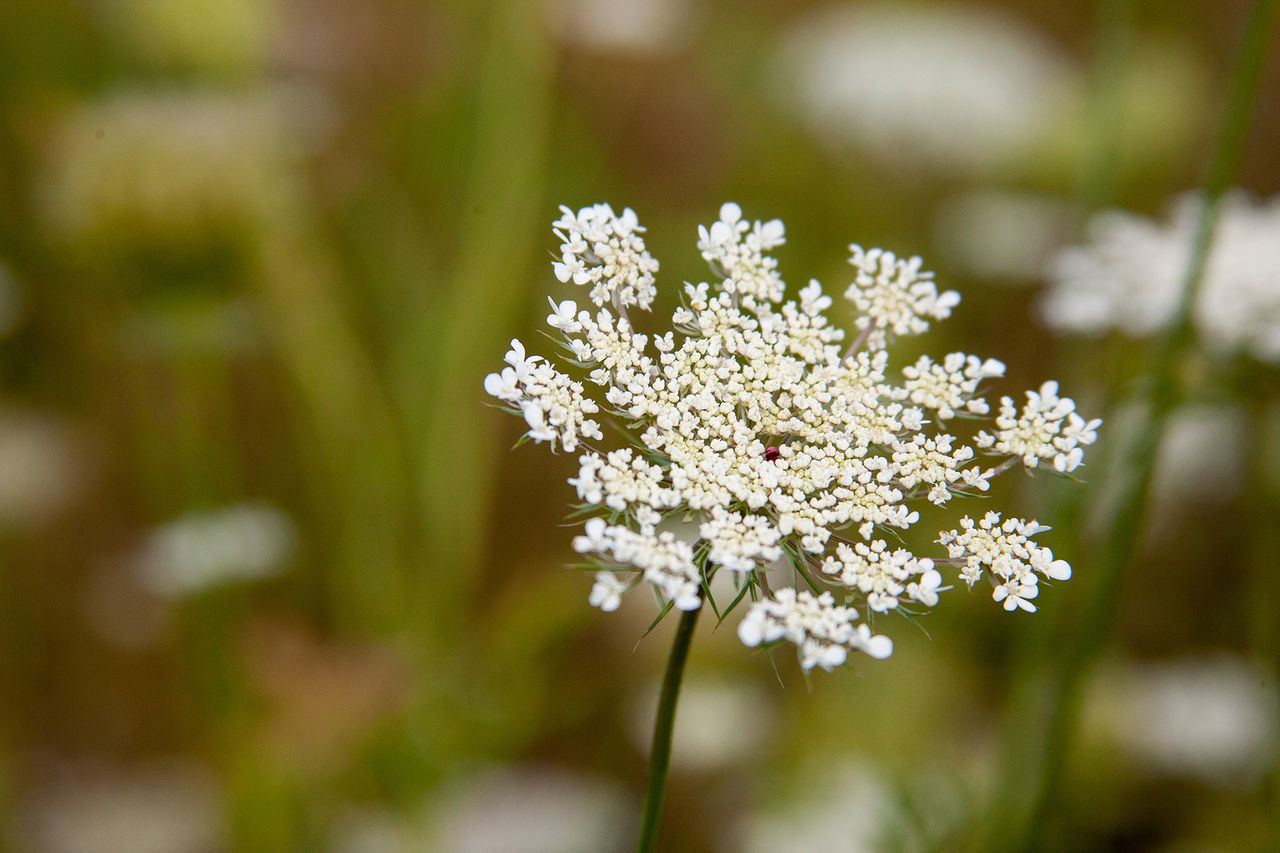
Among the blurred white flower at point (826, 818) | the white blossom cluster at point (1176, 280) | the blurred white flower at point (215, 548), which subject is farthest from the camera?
the blurred white flower at point (826, 818)

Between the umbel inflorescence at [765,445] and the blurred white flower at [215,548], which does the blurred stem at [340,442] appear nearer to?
the blurred white flower at [215,548]

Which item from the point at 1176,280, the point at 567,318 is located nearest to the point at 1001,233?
the point at 1176,280

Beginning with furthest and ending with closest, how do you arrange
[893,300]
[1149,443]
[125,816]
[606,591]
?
1. [125,816]
2. [1149,443]
3. [893,300]
4. [606,591]

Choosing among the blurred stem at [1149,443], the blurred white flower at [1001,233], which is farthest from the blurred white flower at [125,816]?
the blurred white flower at [1001,233]

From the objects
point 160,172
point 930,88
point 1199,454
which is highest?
point 930,88

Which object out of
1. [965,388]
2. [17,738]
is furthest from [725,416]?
[17,738]

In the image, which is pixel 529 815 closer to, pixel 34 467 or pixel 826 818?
pixel 826 818
